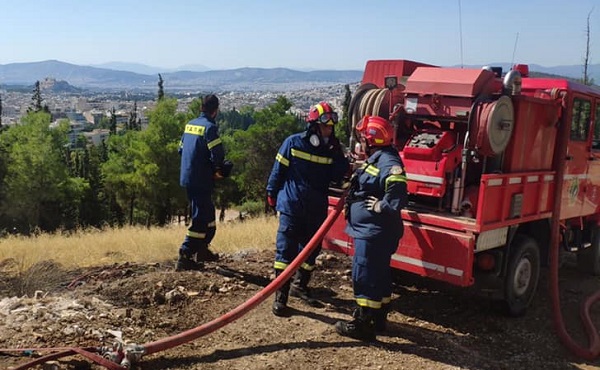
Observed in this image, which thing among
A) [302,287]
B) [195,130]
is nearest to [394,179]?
[302,287]

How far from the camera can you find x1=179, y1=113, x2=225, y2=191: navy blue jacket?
6.25m

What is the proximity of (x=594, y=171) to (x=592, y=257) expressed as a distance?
1.56m

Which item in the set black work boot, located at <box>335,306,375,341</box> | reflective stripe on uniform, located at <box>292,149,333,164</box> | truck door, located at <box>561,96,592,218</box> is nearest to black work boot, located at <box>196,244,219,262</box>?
reflective stripe on uniform, located at <box>292,149,333,164</box>

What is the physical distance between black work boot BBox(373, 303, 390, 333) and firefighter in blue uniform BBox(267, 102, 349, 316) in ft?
2.92

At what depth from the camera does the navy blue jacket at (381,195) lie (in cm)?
444

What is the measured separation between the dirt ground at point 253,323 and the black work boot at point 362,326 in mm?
71

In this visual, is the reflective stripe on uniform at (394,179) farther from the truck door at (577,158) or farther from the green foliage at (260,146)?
the green foliage at (260,146)

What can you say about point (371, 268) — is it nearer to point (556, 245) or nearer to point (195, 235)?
point (195, 235)

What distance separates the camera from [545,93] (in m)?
6.32

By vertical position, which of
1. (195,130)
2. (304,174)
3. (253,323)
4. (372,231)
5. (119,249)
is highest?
(195,130)

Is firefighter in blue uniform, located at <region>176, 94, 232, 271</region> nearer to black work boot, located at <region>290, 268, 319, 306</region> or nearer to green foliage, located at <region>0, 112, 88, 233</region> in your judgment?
black work boot, located at <region>290, 268, 319, 306</region>

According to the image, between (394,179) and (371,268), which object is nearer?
(394,179)

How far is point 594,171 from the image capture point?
7238 millimetres

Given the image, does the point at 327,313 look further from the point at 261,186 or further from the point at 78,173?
the point at 78,173
